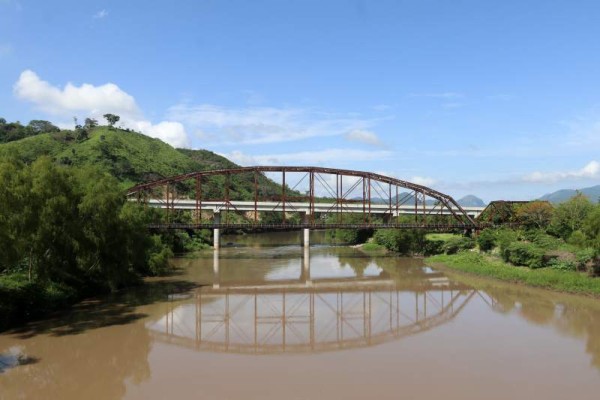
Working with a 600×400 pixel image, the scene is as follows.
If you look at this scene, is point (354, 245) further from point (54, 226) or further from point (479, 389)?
point (479, 389)

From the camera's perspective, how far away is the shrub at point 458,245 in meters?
55.7

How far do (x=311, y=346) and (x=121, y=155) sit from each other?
101197 millimetres

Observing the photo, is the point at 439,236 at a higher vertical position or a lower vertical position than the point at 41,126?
lower

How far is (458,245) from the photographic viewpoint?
5603cm

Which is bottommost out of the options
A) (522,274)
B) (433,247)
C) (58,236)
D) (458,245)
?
(522,274)

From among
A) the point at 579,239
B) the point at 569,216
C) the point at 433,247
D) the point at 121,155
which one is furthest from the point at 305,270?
the point at 121,155

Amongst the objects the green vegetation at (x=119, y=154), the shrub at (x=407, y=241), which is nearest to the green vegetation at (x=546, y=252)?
the shrub at (x=407, y=241)

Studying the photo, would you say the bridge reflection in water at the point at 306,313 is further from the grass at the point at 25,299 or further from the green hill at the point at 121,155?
the green hill at the point at 121,155

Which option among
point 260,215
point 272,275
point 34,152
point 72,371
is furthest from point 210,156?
point 72,371

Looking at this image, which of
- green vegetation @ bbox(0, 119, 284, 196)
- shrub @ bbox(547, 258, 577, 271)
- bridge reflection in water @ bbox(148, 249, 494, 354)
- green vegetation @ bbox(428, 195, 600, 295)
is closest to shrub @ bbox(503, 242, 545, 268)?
green vegetation @ bbox(428, 195, 600, 295)

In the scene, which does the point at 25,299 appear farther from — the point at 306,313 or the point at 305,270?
the point at 305,270

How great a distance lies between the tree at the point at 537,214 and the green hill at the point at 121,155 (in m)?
69.5

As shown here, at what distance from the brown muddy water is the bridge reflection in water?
0.10 meters

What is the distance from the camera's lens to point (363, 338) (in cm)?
2259
